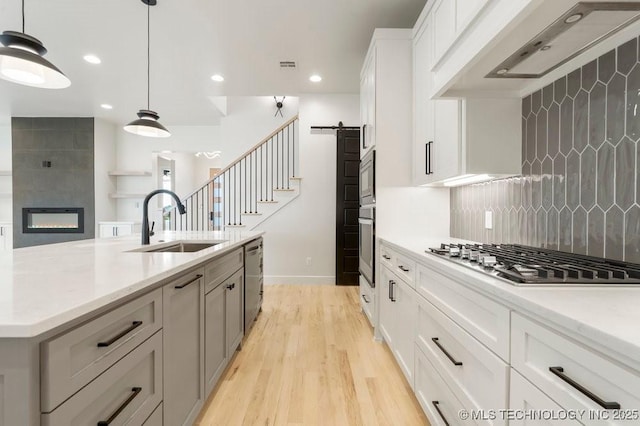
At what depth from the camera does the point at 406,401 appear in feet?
6.11

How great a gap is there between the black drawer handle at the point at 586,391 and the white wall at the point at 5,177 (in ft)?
29.9

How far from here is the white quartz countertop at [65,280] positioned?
0.67m

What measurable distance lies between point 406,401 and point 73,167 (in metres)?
7.12

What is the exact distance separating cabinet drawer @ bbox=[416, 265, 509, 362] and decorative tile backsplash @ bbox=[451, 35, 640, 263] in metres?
0.67

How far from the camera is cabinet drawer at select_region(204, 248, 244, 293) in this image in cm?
173

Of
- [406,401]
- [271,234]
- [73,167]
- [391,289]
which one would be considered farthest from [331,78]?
[73,167]

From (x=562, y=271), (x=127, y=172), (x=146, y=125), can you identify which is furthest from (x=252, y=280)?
(x=127, y=172)

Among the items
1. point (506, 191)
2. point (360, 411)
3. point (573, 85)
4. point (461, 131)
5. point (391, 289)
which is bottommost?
point (360, 411)

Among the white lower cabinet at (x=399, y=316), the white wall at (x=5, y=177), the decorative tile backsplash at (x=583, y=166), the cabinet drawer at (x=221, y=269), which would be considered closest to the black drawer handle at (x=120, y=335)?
the cabinet drawer at (x=221, y=269)

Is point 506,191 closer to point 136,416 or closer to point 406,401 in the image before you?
point 406,401

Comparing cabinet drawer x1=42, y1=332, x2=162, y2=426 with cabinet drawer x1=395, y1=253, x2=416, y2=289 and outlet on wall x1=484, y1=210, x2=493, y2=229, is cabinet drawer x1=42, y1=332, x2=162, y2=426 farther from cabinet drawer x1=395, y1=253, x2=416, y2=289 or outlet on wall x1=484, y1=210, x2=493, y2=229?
outlet on wall x1=484, y1=210, x2=493, y2=229

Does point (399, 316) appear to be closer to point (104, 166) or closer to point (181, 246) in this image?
point (181, 246)

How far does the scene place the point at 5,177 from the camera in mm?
6578

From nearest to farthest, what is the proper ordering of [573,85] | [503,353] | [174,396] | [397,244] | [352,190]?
[503,353] < [174,396] < [573,85] < [397,244] < [352,190]
